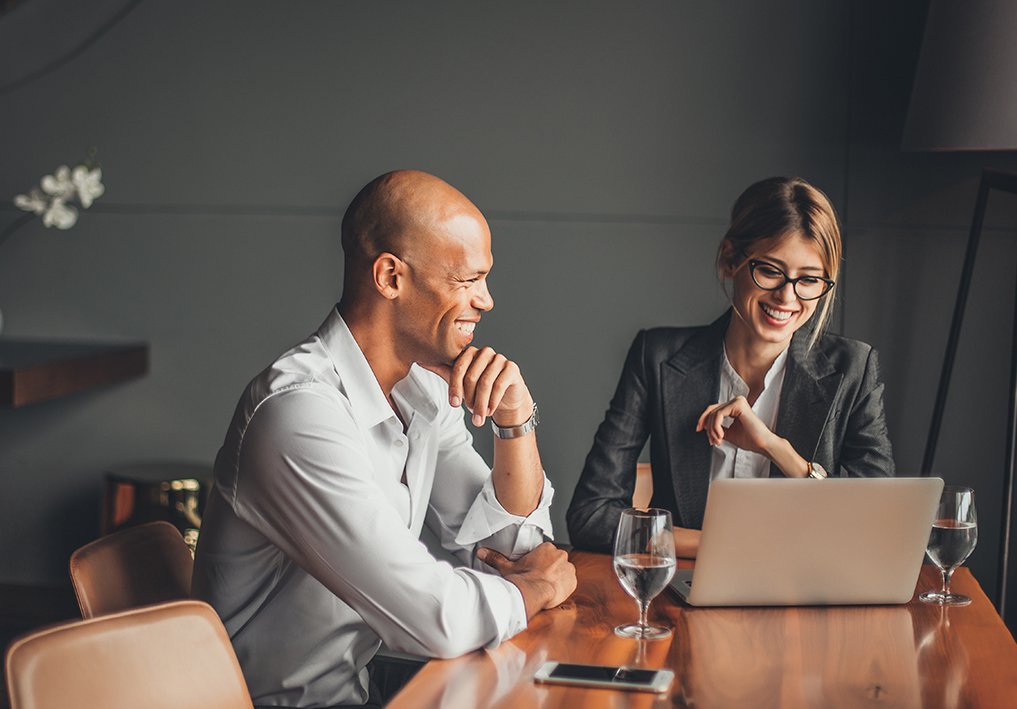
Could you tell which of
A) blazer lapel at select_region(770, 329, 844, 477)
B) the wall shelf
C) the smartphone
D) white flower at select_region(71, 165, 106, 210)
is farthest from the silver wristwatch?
white flower at select_region(71, 165, 106, 210)

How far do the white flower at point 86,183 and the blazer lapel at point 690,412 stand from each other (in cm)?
238

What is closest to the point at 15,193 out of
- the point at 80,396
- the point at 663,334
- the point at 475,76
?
the point at 80,396

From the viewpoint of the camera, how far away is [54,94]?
4203 mm

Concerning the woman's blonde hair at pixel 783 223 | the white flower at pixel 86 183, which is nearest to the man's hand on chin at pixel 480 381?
the woman's blonde hair at pixel 783 223

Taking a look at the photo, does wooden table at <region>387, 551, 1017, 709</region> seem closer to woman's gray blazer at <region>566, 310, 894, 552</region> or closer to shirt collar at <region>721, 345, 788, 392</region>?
woman's gray blazer at <region>566, 310, 894, 552</region>

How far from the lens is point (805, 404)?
2.46 meters

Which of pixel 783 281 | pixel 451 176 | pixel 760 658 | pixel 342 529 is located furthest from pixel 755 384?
pixel 451 176

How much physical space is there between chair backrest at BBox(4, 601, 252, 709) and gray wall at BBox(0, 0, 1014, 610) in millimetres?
2533

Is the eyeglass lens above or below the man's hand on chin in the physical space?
above

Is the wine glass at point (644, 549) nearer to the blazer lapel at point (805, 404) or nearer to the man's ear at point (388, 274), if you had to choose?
the man's ear at point (388, 274)

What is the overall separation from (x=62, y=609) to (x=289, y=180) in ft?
5.87

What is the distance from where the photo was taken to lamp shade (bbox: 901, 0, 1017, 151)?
2801 millimetres

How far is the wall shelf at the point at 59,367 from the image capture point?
3.51 meters

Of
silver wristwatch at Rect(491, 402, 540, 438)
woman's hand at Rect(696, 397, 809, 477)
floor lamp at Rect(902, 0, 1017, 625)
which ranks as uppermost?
floor lamp at Rect(902, 0, 1017, 625)
